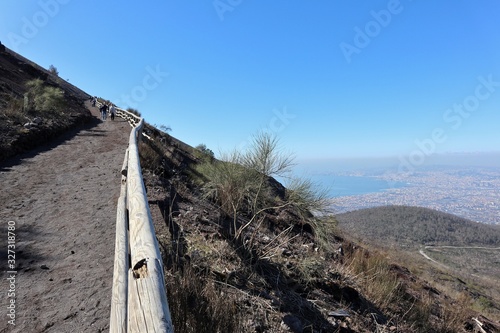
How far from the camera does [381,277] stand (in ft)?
23.2

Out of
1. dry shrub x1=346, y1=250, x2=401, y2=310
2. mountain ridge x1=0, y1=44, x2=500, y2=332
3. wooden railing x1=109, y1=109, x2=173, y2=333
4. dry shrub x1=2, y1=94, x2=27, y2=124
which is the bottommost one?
dry shrub x1=346, y1=250, x2=401, y2=310

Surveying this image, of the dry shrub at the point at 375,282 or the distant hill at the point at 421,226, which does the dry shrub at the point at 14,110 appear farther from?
the distant hill at the point at 421,226

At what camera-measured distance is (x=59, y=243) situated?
3.96 meters

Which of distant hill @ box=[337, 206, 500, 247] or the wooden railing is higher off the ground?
the wooden railing

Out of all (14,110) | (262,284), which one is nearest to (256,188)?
(262,284)

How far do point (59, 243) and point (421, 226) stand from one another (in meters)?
77.0

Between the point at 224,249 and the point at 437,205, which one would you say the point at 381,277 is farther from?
the point at 437,205

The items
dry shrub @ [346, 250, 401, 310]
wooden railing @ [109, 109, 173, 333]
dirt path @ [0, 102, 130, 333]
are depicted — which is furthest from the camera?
dry shrub @ [346, 250, 401, 310]

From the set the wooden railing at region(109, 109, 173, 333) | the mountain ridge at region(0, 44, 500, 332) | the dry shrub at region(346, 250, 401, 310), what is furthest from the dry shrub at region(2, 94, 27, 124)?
the dry shrub at region(346, 250, 401, 310)

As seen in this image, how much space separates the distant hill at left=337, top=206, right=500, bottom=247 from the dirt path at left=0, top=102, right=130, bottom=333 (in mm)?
54849

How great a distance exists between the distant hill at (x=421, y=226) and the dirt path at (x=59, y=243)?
180 feet

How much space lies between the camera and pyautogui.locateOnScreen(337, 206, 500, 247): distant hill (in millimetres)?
60188

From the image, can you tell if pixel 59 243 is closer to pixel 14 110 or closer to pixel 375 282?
pixel 375 282

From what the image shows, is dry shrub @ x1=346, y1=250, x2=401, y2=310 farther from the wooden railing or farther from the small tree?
the wooden railing
